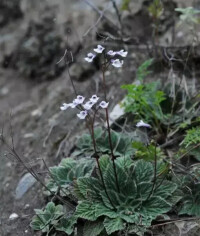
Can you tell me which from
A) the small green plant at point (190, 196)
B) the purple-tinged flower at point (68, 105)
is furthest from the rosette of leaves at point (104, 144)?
the purple-tinged flower at point (68, 105)

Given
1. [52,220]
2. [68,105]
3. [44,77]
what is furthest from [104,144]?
[44,77]

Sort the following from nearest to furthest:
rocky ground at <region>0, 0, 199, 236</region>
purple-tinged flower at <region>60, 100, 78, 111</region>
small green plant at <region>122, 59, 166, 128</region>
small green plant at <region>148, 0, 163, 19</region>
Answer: purple-tinged flower at <region>60, 100, 78, 111</region> < small green plant at <region>122, 59, 166, 128</region> < rocky ground at <region>0, 0, 199, 236</region> < small green plant at <region>148, 0, 163, 19</region>

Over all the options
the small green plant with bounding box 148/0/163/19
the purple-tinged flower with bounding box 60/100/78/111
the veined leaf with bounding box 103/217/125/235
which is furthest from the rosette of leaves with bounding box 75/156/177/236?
the small green plant with bounding box 148/0/163/19

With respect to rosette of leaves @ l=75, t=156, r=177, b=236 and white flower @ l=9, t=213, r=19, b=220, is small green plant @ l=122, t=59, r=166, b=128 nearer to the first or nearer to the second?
rosette of leaves @ l=75, t=156, r=177, b=236

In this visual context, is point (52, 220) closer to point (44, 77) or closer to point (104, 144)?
point (104, 144)

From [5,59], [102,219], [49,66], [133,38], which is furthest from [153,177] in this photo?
[5,59]

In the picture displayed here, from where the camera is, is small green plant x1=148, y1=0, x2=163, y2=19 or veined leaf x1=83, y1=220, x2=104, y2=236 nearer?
veined leaf x1=83, y1=220, x2=104, y2=236
